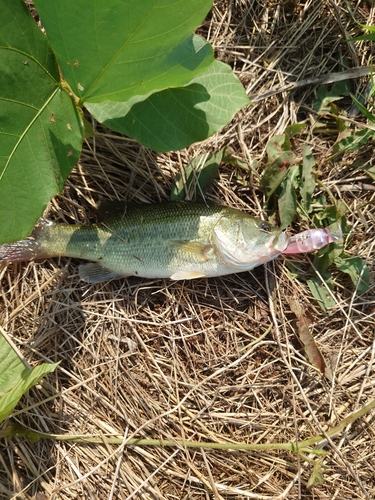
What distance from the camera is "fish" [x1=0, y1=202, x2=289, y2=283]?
9.71 ft

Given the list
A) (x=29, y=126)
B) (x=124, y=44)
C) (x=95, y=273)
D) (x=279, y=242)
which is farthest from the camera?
(x=95, y=273)

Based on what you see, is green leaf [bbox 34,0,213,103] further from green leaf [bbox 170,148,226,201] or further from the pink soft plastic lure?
the pink soft plastic lure

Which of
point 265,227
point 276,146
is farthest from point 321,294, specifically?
point 276,146

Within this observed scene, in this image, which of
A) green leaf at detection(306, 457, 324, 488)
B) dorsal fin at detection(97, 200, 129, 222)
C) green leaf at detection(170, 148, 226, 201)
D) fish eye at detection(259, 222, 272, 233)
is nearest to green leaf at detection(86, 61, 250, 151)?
green leaf at detection(170, 148, 226, 201)

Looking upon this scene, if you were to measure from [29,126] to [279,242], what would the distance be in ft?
5.94

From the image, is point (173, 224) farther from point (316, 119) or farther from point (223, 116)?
point (316, 119)

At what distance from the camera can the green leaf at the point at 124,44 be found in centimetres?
187

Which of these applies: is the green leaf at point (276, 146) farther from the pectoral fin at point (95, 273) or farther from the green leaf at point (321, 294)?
the pectoral fin at point (95, 273)

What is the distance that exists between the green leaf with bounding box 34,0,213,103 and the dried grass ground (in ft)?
3.31

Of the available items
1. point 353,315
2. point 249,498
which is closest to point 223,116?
point 353,315

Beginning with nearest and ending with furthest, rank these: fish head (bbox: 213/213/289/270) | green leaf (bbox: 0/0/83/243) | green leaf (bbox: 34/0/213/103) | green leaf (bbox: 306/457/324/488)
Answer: green leaf (bbox: 34/0/213/103), green leaf (bbox: 0/0/83/243), green leaf (bbox: 306/457/324/488), fish head (bbox: 213/213/289/270)

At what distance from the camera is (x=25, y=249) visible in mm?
2979

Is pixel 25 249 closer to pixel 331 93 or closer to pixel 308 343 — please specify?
pixel 308 343

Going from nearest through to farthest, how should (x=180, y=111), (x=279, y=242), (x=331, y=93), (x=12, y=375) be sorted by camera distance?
(x=180, y=111)
(x=12, y=375)
(x=279, y=242)
(x=331, y=93)
